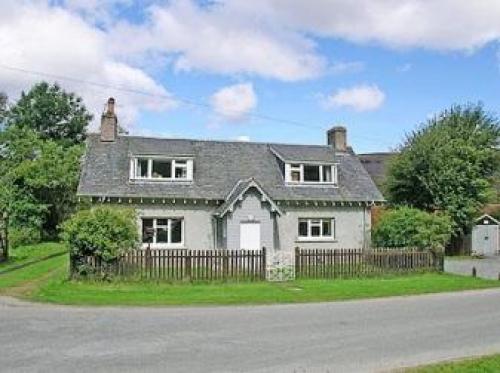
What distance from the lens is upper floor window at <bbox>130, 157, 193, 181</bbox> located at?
3397cm

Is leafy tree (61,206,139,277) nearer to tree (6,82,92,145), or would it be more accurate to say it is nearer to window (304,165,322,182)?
window (304,165,322,182)

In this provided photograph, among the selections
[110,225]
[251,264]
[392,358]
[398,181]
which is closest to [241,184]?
[251,264]

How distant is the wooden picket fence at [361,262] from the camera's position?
2734 cm

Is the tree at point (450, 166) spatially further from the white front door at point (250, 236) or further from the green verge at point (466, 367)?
the green verge at point (466, 367)

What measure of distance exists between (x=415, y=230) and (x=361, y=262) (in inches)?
192

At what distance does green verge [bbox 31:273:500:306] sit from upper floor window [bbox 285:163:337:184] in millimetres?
10804

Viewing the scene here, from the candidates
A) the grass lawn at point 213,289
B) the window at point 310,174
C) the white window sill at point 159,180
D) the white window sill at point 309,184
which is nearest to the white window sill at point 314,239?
the white window sill at point 309,184

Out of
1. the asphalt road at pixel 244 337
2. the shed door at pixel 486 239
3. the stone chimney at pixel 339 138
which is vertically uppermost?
the stone chimney at pixel 339 138

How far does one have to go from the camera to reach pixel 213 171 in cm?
3625

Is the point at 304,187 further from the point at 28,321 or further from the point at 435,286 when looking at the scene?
the point at 28,321

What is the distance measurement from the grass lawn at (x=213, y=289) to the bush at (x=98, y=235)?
1166 millimetres

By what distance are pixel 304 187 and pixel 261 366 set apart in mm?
26605

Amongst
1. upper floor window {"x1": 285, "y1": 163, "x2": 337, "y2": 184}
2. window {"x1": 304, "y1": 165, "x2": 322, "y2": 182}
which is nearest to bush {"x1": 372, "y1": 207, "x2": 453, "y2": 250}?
upper floor window {"x1": 285, "y1": 163, "x2": 337, "y2": 184}

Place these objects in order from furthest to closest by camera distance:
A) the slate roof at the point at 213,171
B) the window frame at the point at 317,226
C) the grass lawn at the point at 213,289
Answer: the window frame at the point at 317,226, the slate roof at the point at 213,171, the grass lawn at the point at 213,289
